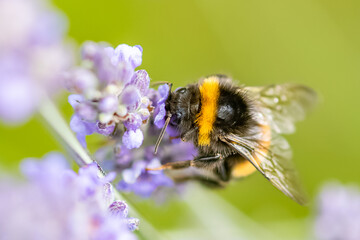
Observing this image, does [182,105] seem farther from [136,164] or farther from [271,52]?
[271,52]

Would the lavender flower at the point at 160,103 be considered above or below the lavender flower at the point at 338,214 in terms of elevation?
below

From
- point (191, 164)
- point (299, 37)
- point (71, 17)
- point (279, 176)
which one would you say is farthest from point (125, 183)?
point (299, 37)

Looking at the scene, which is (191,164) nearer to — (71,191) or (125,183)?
(125,183)

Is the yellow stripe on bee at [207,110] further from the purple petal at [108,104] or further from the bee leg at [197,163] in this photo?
the purple petal at [108,104]

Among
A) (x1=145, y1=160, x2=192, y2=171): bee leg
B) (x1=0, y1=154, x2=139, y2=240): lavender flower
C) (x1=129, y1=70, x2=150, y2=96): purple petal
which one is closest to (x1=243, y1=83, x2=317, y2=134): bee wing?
(x1=145, y1=160, x2=192, y2=171): bee leg

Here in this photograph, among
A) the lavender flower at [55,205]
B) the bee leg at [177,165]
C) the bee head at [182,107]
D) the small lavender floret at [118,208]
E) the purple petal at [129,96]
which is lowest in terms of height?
the lavender flower at [55,205]

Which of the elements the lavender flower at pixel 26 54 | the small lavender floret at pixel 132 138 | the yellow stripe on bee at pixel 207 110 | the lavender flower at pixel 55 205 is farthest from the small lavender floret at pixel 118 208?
the yellow stripe on bee at pixel 207 110

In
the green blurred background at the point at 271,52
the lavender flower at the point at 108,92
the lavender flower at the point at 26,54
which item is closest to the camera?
the lavender flower at the point at 108,92
